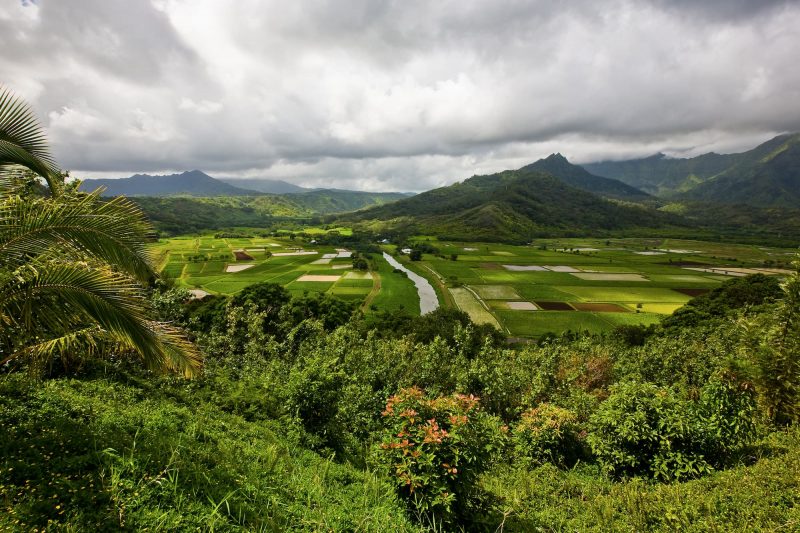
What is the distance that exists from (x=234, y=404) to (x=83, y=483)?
8.42m

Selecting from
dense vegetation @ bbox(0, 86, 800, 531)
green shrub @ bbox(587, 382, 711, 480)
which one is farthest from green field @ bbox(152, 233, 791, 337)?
green shrub @ bbox(587, 382, 711, 480)

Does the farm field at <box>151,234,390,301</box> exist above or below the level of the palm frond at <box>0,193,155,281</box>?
below

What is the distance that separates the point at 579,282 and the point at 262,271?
7857 cm

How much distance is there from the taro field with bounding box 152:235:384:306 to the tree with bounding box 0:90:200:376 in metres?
56.2

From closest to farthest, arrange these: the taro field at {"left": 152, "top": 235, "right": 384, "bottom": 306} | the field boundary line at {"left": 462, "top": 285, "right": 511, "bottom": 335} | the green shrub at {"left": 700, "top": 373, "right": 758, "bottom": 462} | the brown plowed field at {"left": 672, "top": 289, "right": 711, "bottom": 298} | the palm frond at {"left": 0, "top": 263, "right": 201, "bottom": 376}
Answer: the palm frond at {"left": 0, "top": 263, "right": 201, "bottom": 376} → the green shrub at {"left": 700, "top": 373, "right": 758, "bottom": 462} → the field boundary line at {"left": 462, "top": 285, "right": 511, "bottom": 335} → the brown plowed field at {"left": 672, "top": 289, "right": 711, "bottom": 298} → the taro field at {"left": 152, "top": 235, "right": 384, "bottom": 306}

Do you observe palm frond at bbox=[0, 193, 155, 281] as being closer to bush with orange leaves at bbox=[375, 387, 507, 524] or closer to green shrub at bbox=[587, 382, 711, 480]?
bush with orange leaves at bbox=[375, 387, 507, 524]

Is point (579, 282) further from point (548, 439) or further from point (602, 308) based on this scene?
point (548, 439)

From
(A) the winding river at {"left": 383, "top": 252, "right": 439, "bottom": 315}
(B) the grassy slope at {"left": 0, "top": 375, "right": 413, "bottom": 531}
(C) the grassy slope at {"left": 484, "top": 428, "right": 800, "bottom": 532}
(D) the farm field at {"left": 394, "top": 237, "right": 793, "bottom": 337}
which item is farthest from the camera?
(A) the winding river at {"left": 383, "top": 252, "right": 439, "bottom": 315}

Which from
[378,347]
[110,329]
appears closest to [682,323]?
[378,347]

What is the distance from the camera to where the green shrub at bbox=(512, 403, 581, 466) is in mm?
13125

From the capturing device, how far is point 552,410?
13977 mm

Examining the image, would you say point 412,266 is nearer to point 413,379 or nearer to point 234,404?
point 413,379

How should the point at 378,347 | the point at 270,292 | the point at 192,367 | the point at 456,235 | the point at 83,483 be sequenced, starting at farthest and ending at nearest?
the point at 456,235, the point at 270,292, the point at 378,347, the point at 192,367, the point at 83,483

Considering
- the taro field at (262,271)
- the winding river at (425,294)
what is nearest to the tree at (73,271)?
the winding river at (425,294)
